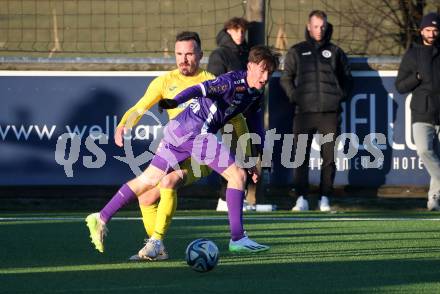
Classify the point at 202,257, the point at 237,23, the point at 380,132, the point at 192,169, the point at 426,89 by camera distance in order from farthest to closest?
the point at 380,132
the point at 426,89
the point at 237,23
the point at 192,169
the point at 202,257

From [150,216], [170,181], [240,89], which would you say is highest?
[240,89]

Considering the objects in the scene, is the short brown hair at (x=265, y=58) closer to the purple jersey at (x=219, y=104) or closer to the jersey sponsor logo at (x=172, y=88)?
the purple jersey at (x=219, y=104)

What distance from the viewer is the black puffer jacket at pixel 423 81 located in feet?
45.7

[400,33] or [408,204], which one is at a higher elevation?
[400,33]

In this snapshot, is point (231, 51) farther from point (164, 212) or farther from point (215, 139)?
point (164, 212)

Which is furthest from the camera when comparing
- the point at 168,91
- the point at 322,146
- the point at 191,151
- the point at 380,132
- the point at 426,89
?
the point at 380,132

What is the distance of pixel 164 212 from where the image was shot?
8891 millimetres

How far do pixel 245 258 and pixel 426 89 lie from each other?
5.73 metres

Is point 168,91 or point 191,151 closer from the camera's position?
point 191,151

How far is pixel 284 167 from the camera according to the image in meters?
14.6

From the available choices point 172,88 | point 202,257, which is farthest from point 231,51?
point 202,257

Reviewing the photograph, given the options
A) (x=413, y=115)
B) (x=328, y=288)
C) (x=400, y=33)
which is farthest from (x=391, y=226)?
(x=400, y=33)

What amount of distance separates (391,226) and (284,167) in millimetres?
3154

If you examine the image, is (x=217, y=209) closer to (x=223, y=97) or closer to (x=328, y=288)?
(x=223, y=97)
